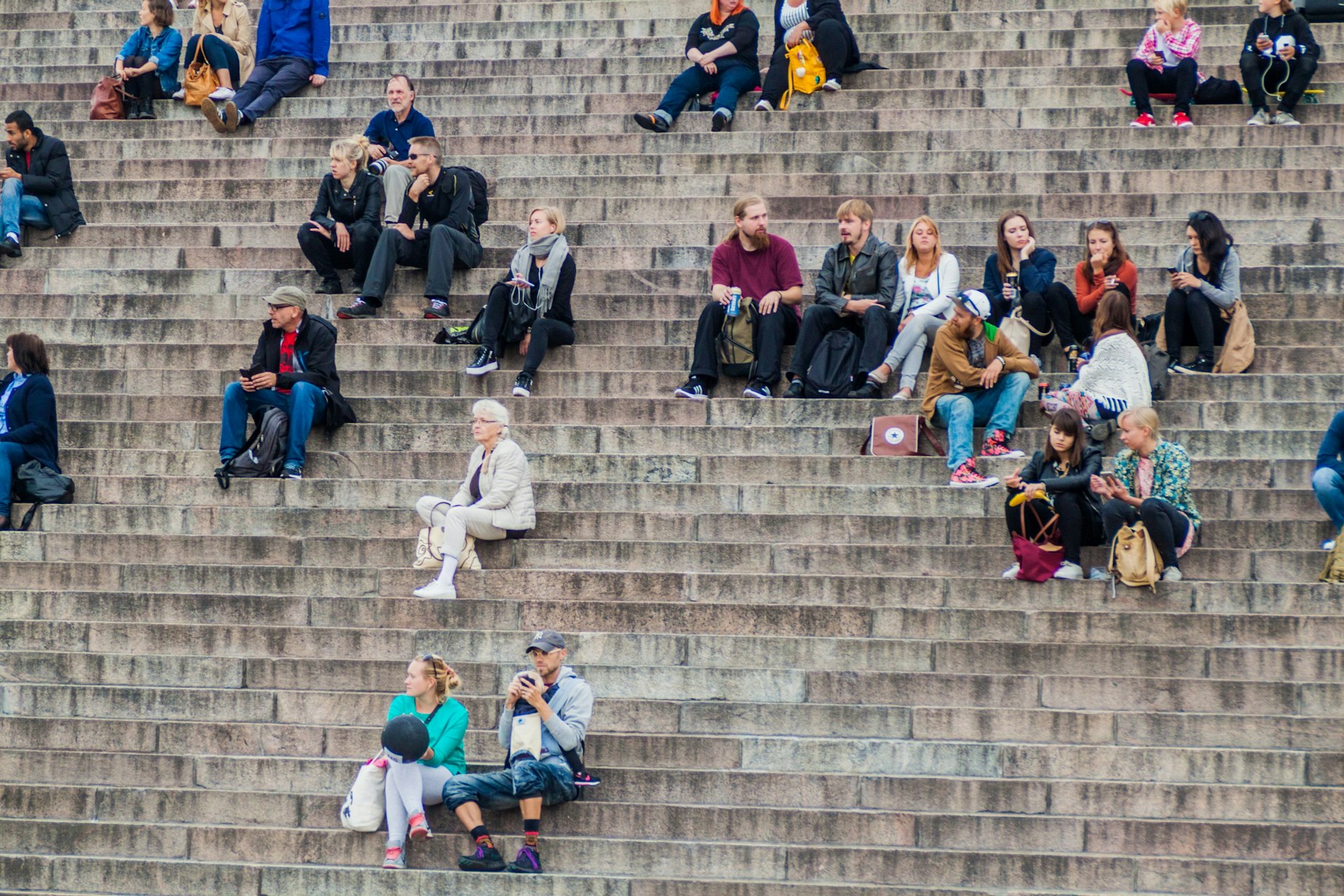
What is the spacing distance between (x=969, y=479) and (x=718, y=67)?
17.0 feet

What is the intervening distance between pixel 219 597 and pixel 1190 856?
5.39 meters

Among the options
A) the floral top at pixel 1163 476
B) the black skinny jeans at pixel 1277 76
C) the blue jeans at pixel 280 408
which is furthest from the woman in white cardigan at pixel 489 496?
the black skinny jeans at pixel 1277 76

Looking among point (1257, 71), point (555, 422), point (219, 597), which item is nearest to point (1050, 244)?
point (1257, 71)

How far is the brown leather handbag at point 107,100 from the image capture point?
15.5 metres

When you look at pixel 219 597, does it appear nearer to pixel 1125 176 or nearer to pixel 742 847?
pixel 742 847

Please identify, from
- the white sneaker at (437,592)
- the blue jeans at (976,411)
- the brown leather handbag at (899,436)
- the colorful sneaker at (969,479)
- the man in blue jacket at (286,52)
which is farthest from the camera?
the man in blue jacket at (286,52)

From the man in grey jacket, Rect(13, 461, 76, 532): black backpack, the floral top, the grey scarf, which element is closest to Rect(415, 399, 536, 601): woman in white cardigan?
the grey scarf

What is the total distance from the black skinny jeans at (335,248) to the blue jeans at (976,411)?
13.9 ft

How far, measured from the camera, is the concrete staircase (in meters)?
9.19

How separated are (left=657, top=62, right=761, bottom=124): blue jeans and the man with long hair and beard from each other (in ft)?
8.14

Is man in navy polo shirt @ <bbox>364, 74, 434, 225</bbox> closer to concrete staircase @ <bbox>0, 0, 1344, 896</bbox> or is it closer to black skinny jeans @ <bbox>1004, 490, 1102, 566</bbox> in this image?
concrete staircase @ <bbox>0, 0, 1344, 896</bbox>

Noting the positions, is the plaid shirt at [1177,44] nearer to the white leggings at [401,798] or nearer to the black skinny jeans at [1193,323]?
the black skinny jeans at [1193,323]

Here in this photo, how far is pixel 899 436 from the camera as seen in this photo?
11.3 metres

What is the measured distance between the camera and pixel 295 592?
10.8m
